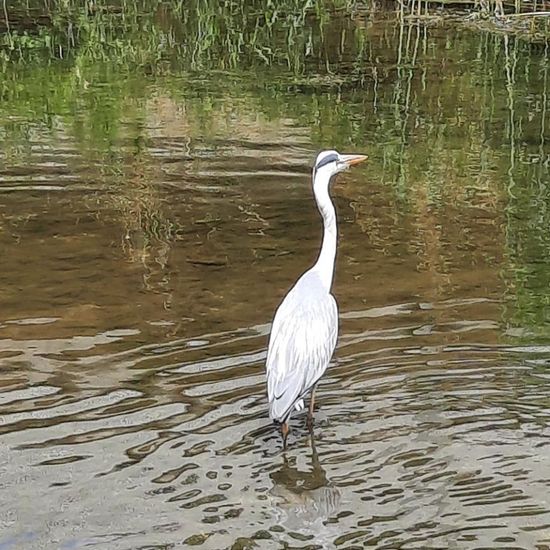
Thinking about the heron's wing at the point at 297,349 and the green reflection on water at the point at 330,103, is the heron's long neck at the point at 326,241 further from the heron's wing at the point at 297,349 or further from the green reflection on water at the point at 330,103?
the green reflection on water at the point at 330,103

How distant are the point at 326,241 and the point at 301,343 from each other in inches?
31.7

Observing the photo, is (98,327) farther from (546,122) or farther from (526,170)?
(546,122)

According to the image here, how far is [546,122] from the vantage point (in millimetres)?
11648

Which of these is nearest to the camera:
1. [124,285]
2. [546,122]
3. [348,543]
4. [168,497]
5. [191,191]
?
[348,543]

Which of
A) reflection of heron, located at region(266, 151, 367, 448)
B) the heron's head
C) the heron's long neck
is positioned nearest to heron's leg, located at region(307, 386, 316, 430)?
reflection of heron, located at region(266, 151, 367, 448)

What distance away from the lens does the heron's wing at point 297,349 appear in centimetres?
514

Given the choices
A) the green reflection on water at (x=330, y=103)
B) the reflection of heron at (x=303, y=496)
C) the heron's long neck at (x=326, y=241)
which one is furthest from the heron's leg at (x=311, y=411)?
the green reflection on water at (x=330, y=103)

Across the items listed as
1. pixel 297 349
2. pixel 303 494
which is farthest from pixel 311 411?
pixel 303 494

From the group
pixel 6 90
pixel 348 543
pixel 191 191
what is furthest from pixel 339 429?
pixel 6 90

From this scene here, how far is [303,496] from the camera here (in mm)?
4820

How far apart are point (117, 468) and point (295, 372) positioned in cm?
90

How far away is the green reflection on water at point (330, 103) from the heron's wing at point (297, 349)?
4.91 ft

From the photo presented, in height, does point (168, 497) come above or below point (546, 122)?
below

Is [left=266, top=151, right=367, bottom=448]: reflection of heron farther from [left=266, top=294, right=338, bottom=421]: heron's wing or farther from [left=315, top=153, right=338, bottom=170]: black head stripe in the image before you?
[left=315, top=153, right=338, bottom=170]: black head stripe
